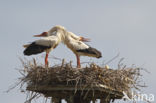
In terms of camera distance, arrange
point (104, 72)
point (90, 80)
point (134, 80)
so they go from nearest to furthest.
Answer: point (90, 80)
point (104, 72)
point (134, 80)

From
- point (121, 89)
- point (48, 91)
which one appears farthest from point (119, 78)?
point (48, 91)

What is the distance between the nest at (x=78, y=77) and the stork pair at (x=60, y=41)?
874 millimetres

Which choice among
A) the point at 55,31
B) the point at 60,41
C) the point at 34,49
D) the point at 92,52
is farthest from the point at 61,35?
the point at 92,52

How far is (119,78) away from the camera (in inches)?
271

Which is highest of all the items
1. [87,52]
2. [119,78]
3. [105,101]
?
[87,52]

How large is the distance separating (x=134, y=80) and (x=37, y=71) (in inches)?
83.1

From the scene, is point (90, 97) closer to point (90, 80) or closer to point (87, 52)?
point (90, 80)

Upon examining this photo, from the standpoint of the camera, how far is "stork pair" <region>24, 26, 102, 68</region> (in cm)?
801

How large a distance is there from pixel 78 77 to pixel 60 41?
2.06 metres

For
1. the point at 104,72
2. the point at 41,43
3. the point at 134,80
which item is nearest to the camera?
the point at 104,72

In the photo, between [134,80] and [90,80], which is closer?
[90,80]

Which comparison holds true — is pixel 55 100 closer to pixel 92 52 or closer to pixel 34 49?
pixel 34 49

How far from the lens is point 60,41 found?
8.30 m

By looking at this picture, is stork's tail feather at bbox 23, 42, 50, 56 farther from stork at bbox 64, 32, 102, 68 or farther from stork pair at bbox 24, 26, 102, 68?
stork at bbox 64, 32, 102, 68
